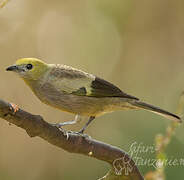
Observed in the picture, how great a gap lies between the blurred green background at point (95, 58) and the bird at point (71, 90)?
1.75 metres

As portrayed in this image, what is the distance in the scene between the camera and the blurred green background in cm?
563

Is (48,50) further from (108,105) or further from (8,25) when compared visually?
(108,105)

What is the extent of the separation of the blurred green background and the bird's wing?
71.0 inches

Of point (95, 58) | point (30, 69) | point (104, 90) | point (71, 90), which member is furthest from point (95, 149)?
point (95, 58)

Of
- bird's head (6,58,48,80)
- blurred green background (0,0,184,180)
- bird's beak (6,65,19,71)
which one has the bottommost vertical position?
blurred green background (0,0,184,180)

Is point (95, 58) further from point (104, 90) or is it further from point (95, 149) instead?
point (95, 149)

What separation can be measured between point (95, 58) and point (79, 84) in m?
2.74

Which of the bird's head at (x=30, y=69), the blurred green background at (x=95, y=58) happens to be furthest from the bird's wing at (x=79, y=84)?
the blurred green background at (x=95, y=58)

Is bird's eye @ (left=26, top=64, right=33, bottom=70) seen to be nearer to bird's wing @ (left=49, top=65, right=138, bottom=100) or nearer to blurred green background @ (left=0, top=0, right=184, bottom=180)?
bird's wing @ (left=49, top=65, right=138, bottom=100)

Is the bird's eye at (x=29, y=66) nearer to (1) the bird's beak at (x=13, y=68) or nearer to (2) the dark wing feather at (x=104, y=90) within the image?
(1) the bird's beak at (x=13, y=68)

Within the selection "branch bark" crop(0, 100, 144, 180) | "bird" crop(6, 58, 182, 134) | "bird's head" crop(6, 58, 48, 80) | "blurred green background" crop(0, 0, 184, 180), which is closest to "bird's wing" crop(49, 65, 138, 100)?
"bird" crop(6, 58, 182, 134)

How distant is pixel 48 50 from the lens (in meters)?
6.11

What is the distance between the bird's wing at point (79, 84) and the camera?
3.58 metres

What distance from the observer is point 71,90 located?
141 inches
